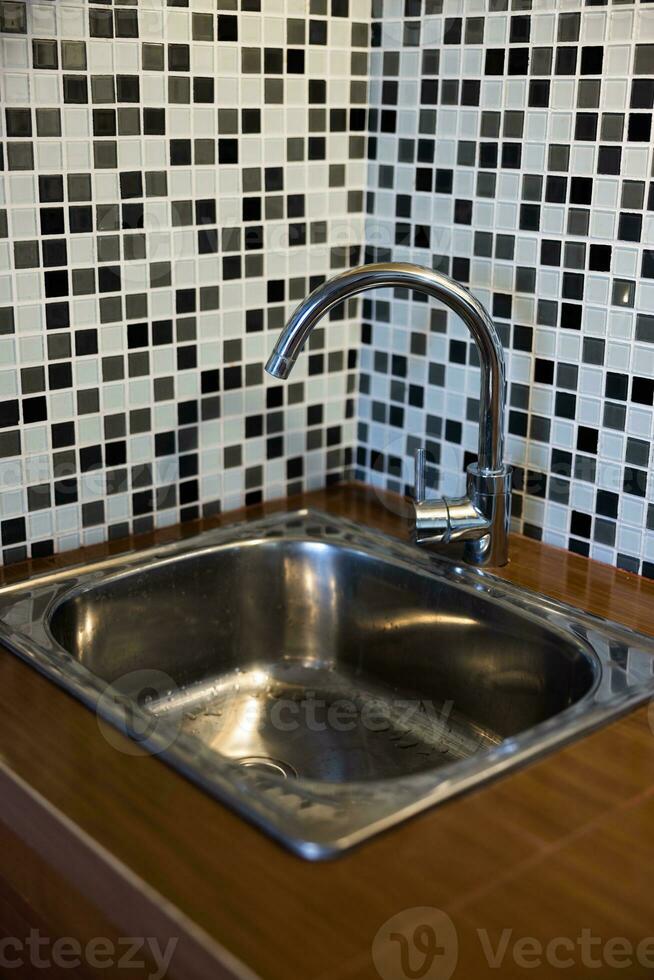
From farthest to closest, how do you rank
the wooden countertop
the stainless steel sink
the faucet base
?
the faucet base → the stainless steel sink → the wooden countertop

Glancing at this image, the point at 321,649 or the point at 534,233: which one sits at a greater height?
the point at 534,233

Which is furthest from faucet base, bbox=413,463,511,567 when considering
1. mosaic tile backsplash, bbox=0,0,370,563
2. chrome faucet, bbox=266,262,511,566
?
mosaic tile backsplash, bbox=0,0,370,563

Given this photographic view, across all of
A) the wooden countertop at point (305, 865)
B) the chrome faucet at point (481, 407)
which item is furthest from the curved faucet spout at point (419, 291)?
the wooden countertop at point (305, 865)

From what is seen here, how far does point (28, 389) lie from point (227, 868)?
0.62 metres

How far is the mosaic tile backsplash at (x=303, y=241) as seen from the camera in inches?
46.0

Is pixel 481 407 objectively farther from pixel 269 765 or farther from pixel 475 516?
pixel 269 765

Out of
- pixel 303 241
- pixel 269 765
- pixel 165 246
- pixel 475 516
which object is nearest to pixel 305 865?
pixel 269 765

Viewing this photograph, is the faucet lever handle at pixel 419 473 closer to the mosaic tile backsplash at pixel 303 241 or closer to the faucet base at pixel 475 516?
the faucet base at pixel 475 516

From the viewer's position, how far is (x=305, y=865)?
77 centimetres

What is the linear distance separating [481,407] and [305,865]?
0.60 m

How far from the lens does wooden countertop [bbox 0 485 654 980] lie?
2.32ft

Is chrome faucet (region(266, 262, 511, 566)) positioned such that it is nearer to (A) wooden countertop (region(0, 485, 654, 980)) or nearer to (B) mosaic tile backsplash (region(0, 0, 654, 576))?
(B) mosaic tile backsplash (region(0, 0, 654, 576))

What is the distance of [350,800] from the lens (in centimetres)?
83

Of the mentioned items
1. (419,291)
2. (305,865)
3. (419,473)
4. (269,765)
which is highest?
(419,291)
